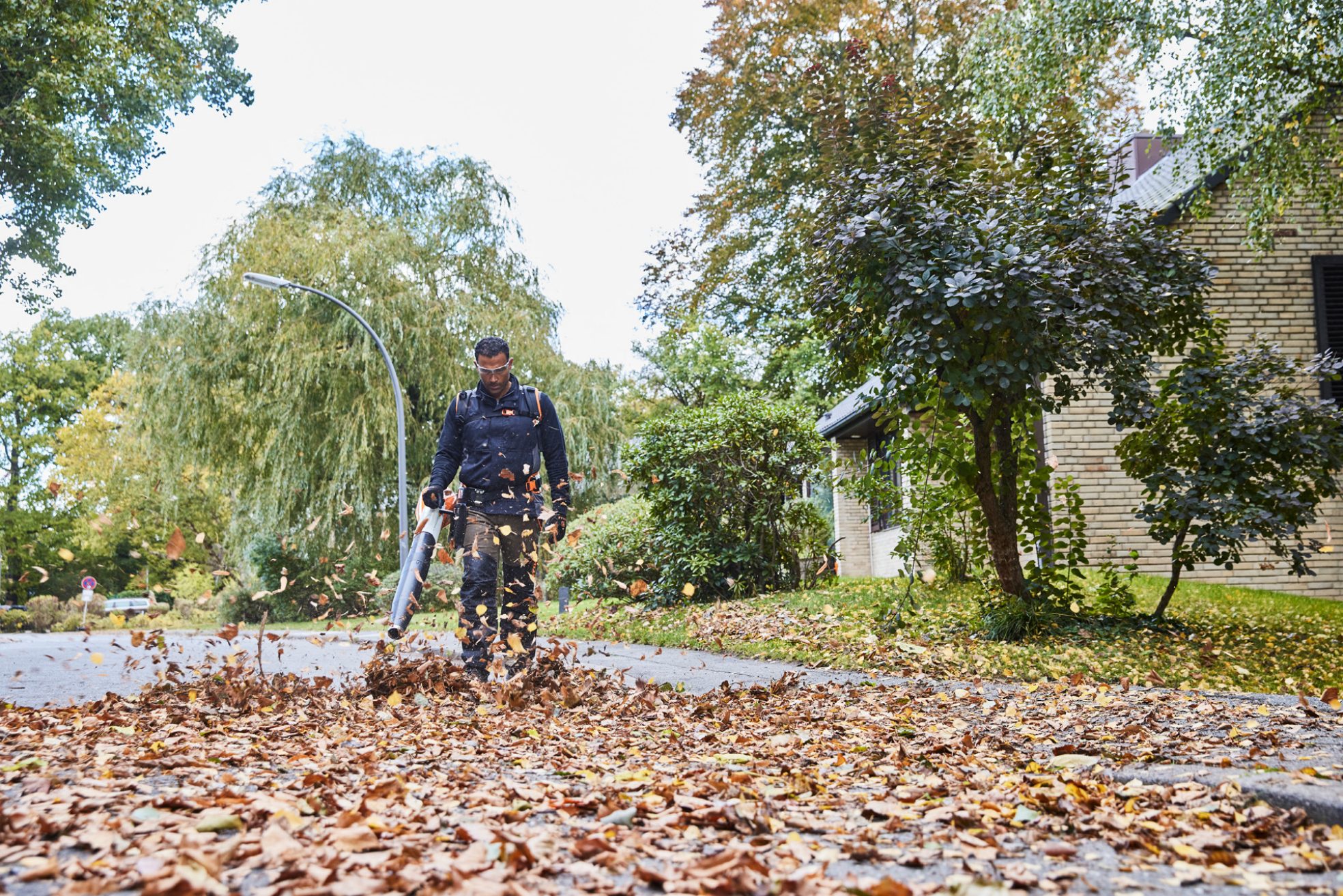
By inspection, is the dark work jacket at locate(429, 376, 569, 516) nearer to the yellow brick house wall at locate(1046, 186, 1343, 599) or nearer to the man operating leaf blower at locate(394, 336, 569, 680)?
the man operating leaf blower at locate(394, 336, 569, 680)

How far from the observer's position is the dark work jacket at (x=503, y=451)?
6.44 meters

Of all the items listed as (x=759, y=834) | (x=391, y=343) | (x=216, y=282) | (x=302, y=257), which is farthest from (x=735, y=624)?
(x=216, y=282)

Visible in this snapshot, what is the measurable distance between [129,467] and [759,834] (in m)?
→ 21.7

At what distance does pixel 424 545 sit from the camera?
6.71 metres

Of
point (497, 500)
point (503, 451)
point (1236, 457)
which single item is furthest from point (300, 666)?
point (1236, 457)

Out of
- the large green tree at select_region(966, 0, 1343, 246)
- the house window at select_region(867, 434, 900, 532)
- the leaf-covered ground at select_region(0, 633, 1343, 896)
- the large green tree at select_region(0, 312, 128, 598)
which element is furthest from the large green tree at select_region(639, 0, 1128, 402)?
the large green tree at select_region(0, 312, 128, 598)

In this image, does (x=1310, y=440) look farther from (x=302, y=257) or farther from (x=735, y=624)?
(x=302, y=257)

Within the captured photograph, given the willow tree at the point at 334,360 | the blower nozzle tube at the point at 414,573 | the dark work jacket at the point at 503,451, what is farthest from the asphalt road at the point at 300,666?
the willow tree at the point at 334,360

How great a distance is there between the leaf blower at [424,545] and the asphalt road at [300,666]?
9.8 inches

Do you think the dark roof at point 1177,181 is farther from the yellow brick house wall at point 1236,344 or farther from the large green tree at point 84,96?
the large green tree at point 84,96

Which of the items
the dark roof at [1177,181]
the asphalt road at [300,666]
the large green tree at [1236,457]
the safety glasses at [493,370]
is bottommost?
the asphalt road at [300,666]

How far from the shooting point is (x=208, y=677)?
591cm

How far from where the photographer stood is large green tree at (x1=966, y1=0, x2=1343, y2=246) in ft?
34.1

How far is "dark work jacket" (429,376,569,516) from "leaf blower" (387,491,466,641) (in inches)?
4.4
